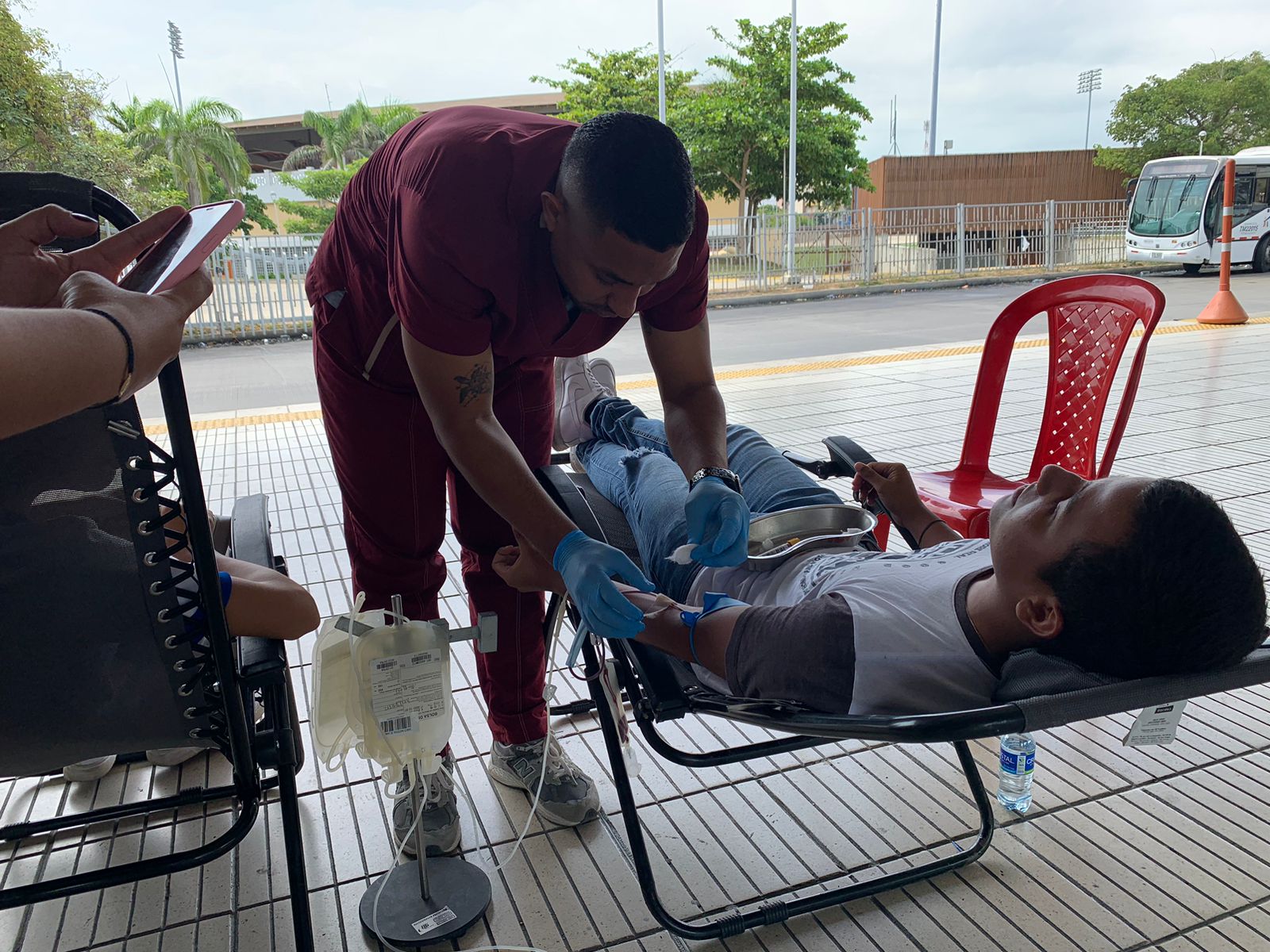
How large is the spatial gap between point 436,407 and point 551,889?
2.93 ft

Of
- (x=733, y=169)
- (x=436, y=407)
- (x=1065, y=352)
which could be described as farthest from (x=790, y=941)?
(x=733, y=169)

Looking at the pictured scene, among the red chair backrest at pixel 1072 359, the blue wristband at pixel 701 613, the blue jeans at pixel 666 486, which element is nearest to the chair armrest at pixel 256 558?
the blue wristband at pixel 701 613

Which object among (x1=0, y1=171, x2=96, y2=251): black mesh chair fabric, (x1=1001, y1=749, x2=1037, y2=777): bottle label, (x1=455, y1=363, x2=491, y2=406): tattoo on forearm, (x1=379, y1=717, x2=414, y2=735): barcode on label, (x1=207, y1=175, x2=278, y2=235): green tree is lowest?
A: (x1=1001, y1=749, x2=1037, y2=777): bottle label

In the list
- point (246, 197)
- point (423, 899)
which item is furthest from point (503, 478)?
point (246, 197)

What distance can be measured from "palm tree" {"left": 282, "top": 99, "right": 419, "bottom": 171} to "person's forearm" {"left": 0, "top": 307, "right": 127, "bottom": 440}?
1007 inches

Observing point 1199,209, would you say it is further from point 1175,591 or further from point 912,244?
point 1175,591

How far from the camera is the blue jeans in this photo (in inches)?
74.6

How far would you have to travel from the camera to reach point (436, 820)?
68.6 inches

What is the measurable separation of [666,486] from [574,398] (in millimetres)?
738

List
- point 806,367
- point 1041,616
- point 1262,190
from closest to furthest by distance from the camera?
point 1041,616, point 806,367, point 1262,190

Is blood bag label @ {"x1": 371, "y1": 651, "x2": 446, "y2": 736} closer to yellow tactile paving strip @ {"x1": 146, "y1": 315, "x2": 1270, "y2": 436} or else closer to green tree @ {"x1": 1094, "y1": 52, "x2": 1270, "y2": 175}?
yellow tactile paving strip @ {"x1": 146, "y1": 315, "x2": 1270, "y2": 436}

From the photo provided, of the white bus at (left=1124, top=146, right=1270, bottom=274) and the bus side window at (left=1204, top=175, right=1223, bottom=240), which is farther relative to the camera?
the white bus at (left=1124, top=146, right=1270, bottom=274)

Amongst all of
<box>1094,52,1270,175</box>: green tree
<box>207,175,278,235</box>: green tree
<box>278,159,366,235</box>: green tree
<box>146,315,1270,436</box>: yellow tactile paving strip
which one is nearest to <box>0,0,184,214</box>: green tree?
<box>146,315,1270,436</box>: yellow tactile paving strip

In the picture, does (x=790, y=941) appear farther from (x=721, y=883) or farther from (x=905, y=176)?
(x=905, y=176)
